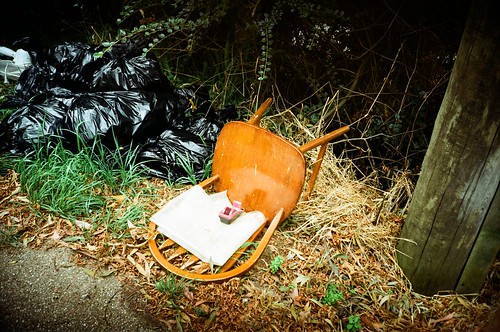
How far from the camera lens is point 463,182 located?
1.65 meters

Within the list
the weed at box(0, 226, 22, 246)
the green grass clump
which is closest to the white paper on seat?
the green grass clump

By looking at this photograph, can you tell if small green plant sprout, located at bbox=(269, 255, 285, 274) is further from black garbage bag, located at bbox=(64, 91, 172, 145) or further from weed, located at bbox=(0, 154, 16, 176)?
weed, located at bbox=(0, 154, 16, 176)

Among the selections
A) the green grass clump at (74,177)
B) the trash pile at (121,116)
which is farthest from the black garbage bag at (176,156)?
the green grass clump at (74,177)

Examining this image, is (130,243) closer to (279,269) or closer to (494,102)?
(279,269)

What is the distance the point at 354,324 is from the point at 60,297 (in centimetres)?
166

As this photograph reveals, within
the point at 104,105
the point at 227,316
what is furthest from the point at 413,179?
the point at 104,105

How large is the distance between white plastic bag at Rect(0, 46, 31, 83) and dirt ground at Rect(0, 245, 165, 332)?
2.26 metres

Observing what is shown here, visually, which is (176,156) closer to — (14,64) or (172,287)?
(172,287)

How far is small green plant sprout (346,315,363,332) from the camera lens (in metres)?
1.91

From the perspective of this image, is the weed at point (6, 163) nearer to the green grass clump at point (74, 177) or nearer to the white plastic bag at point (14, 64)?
the green grass clump at point (74, 177)

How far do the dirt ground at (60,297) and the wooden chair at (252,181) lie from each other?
0.98ft

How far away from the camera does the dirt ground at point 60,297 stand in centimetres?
183

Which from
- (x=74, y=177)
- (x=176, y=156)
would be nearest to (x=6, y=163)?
(x=74, y=177)

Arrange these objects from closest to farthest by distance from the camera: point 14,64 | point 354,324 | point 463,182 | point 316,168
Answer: point 463,182, point 354,324, point 316,168, point 14,64
